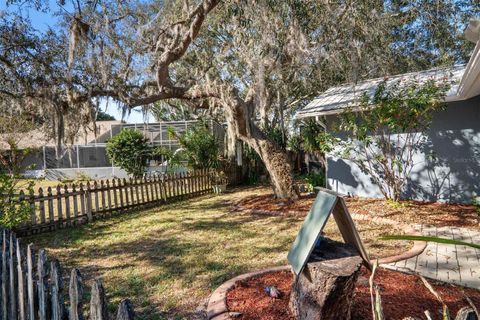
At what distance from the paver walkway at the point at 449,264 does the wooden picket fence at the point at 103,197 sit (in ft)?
21.7

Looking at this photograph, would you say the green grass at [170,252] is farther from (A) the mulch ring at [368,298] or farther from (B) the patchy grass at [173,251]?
(A) the mulch ring at [368,298]

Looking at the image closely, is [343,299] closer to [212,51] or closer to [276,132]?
[276,132]

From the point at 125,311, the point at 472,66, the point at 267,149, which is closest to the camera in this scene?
the point at 125,311

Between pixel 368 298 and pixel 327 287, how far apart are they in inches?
35.5

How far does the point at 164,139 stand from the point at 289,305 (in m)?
18.1

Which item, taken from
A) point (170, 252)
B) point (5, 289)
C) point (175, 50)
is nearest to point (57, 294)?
point (5, 289)

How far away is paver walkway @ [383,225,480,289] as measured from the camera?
12.5 feet

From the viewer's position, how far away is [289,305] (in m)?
2.83

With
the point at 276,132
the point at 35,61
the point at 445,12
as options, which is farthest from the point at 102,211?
the point at 445,12

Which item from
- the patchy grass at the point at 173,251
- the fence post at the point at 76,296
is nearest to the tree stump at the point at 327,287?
the patchy grass at the point at 173,251

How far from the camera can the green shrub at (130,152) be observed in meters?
16.7

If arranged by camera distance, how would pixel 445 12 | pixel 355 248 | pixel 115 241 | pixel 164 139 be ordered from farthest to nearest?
pixel 164 139 → pixel 445 12 → pixel 115 241 → pixel 355 248

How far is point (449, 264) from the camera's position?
4297 mm

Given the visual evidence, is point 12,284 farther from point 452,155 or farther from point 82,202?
point 452,155
